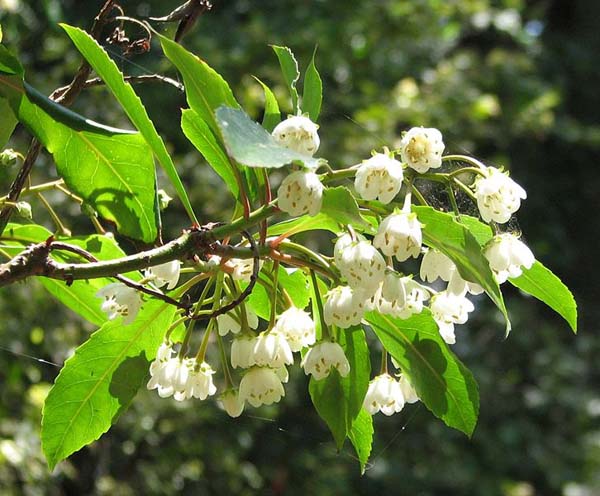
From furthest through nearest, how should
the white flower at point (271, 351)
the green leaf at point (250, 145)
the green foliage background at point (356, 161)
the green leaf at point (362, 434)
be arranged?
1. the green foliage background at point (356, 161)
2. the green leaf at point (362, 434)
3. the white flower at point (271, 351)
4. the green leaf at point (250, 145)

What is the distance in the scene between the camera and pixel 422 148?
76 centimetres

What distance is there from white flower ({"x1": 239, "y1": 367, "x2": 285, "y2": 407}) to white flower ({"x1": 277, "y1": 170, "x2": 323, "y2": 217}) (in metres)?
0.20

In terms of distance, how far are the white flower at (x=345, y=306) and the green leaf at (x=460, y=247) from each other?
0.25 ft

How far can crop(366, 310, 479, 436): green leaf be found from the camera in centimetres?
88

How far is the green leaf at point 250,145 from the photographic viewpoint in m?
0.61

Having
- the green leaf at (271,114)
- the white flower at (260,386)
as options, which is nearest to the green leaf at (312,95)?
the green leaf at (271,114)

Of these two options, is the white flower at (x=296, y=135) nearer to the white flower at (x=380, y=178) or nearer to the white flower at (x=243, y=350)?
the white flower at (x=380, y=178)

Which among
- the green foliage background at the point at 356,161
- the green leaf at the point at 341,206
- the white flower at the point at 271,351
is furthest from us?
the green foliage background at the point at 356,161

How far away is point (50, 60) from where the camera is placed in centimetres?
334

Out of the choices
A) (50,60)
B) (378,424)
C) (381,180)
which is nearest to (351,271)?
(381,180)

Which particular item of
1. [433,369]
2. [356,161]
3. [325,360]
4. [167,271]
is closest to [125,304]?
[167,271]

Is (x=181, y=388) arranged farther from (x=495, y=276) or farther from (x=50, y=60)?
(x=50, y=60)

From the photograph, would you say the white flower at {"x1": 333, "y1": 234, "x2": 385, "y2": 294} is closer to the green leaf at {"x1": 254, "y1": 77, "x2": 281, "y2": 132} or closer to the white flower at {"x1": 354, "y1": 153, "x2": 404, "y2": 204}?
the white flower at {"x1": 354, "y1": 153, "x2": 404, "y2": 204}

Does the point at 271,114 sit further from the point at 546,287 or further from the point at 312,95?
the point at 546,287
